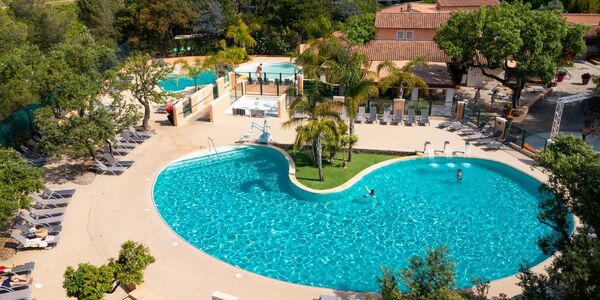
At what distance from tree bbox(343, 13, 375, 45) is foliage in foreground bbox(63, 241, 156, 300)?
34.4 meters

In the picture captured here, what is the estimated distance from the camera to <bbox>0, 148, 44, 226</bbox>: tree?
14.6 m

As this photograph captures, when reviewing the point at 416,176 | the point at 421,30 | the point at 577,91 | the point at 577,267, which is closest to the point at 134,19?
the point at 421,30

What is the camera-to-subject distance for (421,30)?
139 ft

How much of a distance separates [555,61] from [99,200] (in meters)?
25.8

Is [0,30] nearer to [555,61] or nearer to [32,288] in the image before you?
[32,288]

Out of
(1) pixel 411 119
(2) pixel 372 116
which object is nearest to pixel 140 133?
(2) pixel 372 116

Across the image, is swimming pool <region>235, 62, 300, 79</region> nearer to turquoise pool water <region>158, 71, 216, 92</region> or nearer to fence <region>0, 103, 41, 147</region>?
turquoise pool water <region>158, 71, 216, 92</region>

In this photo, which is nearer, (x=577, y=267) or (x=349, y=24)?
(x=577, y=267)

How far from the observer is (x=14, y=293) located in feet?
43.7

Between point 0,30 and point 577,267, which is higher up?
point 0,30

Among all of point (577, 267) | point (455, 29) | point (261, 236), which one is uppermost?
point (455, 29)

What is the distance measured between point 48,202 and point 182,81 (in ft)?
82.1

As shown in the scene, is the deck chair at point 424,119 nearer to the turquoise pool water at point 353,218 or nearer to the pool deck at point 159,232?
the pool deck at point 159,232

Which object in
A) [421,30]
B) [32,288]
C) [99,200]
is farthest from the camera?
[421,30]
